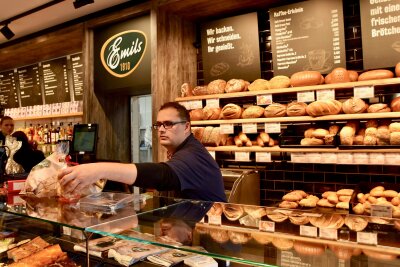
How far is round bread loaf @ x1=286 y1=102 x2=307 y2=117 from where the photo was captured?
3146 mm

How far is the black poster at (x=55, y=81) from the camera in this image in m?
5.97

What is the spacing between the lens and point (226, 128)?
3.54 m

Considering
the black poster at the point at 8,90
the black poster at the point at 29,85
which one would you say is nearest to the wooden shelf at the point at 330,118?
the black poster at the point at 29,85

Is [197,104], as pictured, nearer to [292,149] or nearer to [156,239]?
[292,149]

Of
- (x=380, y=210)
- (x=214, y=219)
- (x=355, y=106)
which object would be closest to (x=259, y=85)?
(x=355, y=106)

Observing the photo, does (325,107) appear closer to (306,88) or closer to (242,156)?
(306,88)

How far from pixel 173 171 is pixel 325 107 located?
171cm

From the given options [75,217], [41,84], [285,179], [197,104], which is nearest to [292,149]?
[285,179]

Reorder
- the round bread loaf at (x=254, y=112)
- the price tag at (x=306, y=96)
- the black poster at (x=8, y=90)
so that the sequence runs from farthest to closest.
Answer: the black poster at (x=8, y=90)
the round bread loaf at (x=254, y=112)
the price tag at (x=306, y=96)

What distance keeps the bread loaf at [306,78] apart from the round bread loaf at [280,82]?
9cm

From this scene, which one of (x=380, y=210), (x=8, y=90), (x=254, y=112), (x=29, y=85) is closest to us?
(x=380, y=210)

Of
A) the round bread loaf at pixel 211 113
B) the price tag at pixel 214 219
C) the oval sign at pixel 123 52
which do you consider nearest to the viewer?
the price tag at pixel 214 219

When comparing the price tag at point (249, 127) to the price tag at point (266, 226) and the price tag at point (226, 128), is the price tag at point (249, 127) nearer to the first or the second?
the price tag at point (226, 128)

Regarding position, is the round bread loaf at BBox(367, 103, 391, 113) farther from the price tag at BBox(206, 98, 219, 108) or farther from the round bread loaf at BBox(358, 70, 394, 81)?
the price tag at BBox(206, 98, 219, 108)
